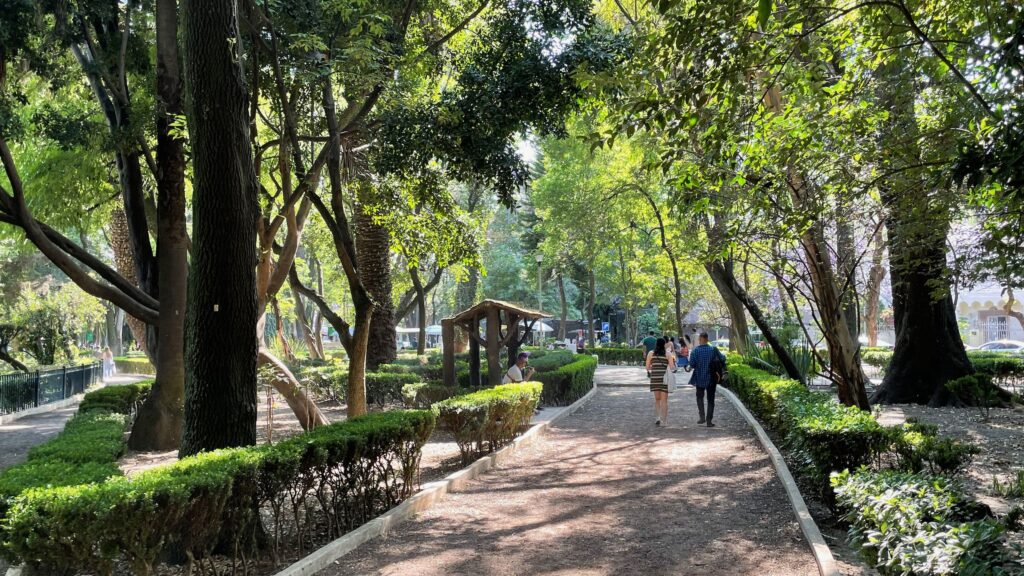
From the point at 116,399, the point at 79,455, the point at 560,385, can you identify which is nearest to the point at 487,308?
the point at 560,385

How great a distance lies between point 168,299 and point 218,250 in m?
6.76

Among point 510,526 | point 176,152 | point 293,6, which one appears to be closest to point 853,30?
point 510,526

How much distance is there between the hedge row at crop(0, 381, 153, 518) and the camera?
6.07 metres

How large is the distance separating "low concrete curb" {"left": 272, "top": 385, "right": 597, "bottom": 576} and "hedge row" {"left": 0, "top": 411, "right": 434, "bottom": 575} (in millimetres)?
233

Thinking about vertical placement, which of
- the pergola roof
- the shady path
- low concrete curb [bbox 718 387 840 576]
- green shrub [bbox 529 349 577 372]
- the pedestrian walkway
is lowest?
the shady path

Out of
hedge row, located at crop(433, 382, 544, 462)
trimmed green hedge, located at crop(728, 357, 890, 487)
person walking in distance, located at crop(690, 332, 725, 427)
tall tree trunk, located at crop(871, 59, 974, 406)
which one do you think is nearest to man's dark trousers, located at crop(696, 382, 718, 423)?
person walking in distance, located at crop(690, 332, 725, 427)

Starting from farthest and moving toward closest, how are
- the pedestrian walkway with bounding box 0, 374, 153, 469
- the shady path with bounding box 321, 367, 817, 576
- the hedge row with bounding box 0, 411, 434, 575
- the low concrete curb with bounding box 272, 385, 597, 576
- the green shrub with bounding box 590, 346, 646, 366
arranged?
the green shrub with bounding box 590, 346, 646, 366 < the pedestrian walkway with bounding box 0, 374, 153, 469 < the shady path with bounding box 321, 367, 817, 576 < the low concrete curb with bounding box 272, 385, 597, 576 < the hedge row with bounding box 0, 411, 434, 575

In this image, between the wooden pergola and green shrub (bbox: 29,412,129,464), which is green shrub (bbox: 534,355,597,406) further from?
green shrub (bbox: 29,412,129,464)

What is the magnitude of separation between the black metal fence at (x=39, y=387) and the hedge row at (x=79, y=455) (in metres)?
6.08

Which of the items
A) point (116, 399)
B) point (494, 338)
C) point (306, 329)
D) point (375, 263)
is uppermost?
point (375, 263)

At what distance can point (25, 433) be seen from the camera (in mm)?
17156

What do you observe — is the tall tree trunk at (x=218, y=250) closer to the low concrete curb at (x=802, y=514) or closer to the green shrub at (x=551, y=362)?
the low concrete curb at (x=802, y=514)

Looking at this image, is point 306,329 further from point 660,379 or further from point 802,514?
point 802,514

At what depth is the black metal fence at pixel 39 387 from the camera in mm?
20438
